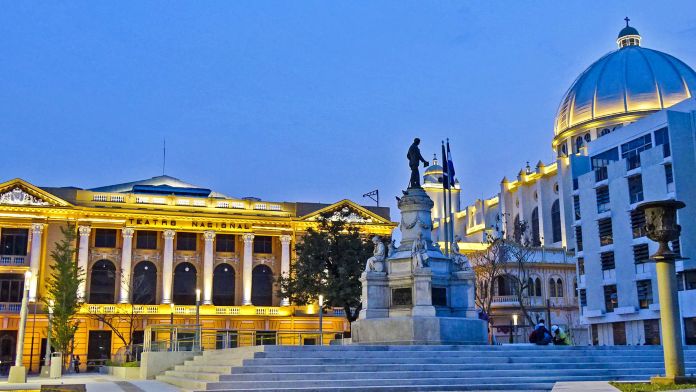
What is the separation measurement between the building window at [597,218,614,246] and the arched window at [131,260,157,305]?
37910 mm

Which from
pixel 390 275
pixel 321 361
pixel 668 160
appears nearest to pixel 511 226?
pixel 668 160

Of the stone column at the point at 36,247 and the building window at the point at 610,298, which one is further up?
the stone column at the point at 36,247

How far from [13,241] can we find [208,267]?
1628 centimetres

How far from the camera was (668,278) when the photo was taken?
62.3ft

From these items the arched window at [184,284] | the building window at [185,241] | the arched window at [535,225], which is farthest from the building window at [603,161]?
the arched window at [184,284]

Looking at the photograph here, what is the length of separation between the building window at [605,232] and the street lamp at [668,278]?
38575 mm

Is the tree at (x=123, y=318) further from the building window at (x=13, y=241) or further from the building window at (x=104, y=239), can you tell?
the building window at (x=13, y=241)

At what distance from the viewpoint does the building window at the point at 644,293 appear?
5181 cm

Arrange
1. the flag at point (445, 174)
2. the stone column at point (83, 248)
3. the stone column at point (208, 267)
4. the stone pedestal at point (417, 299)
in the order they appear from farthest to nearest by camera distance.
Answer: the stone column at point (208, 267) → the stone column at point (83, 248) → the flag at point (445, 174) → the stone pedestal at point (417, 299)

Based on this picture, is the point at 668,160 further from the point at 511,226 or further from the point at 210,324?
the point at 511,226

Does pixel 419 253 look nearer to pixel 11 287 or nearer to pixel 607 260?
pixel 607 260

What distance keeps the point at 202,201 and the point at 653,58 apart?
186 ft

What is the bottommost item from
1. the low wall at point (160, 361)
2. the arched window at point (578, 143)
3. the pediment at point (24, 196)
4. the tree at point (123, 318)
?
the low wall at point (160, 361)

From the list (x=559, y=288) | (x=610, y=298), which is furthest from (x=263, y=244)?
(x=610, y=298)
